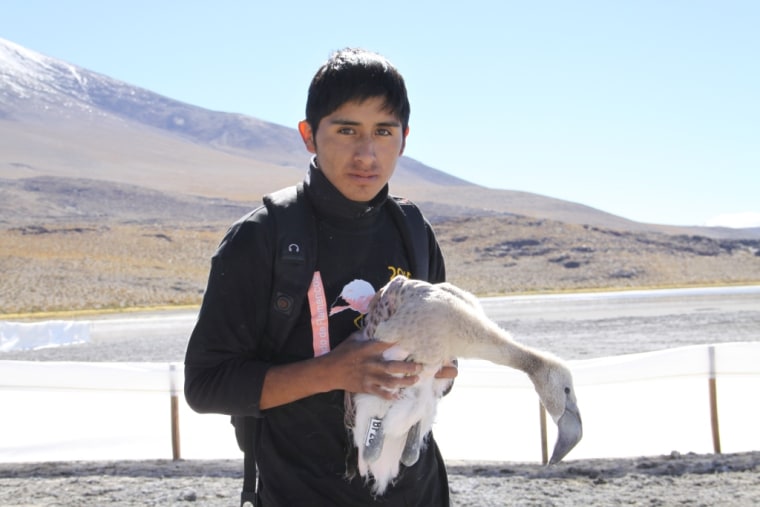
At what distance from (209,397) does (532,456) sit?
18.7 feet

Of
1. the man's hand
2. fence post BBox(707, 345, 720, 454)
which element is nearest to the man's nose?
the man's hand

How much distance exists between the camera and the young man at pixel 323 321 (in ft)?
6.70

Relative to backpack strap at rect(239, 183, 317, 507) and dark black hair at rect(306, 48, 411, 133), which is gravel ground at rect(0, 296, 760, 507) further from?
dark black hair at rect(306, 48, 411, 133)

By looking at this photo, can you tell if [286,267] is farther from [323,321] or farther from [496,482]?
[496,482]

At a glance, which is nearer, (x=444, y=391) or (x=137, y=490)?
(x=444, y=391)

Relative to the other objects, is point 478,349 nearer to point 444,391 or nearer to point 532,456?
point 444,391

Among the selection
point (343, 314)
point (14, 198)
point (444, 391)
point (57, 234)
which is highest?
point (14, 198)

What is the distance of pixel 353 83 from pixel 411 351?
2.31 ft

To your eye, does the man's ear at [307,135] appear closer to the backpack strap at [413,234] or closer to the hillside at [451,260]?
the backpack strap at [413,234]

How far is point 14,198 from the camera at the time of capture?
8875 cm

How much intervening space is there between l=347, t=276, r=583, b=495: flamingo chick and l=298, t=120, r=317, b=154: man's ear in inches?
17.4

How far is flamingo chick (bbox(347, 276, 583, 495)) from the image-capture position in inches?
83.6

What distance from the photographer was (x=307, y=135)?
7.76ft

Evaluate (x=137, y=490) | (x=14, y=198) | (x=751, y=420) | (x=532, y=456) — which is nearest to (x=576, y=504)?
(x=532, y=456)
